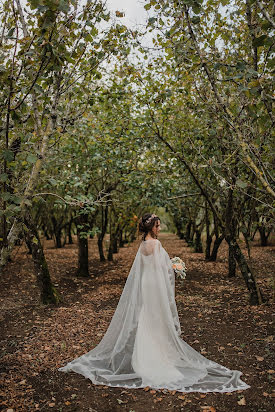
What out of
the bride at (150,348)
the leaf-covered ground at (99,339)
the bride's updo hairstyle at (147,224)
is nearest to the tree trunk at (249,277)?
the leaf-covered ground at (99,339)

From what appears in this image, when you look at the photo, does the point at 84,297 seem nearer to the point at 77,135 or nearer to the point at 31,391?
the point at 77,135

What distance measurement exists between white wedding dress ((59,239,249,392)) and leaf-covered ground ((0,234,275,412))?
0.21 meters

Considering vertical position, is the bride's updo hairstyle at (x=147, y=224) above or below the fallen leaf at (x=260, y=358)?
above

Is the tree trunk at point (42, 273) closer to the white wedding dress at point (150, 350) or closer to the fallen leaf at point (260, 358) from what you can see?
the white wedding dress at point (150, 350)

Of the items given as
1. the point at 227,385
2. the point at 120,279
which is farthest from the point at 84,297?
the point at 227,385

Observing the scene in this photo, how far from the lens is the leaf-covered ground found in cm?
526

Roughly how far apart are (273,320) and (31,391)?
5.65 meters

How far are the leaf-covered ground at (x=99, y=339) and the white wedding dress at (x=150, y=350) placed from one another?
213 mm

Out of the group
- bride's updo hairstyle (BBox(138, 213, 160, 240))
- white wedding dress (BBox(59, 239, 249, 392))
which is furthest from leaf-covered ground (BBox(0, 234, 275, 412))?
bride's updo hairstyle (BBox(138, 213, 160, 240))

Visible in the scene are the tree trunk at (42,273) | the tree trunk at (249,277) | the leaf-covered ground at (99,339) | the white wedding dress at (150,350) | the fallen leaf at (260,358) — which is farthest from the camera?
the tree trunk at (42,273)

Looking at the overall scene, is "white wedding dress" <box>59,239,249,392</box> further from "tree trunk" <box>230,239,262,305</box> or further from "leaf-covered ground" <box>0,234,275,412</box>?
"tree trunk" <box>230,239,262,305</box>

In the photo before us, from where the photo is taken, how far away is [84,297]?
12125mm

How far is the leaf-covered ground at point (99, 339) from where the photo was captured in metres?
5.26

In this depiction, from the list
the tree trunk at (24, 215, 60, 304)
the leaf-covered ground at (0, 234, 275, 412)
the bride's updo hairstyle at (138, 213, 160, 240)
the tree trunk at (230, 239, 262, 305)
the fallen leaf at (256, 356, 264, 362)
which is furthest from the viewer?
the tree trunk at (24, 215, 60, 304)
